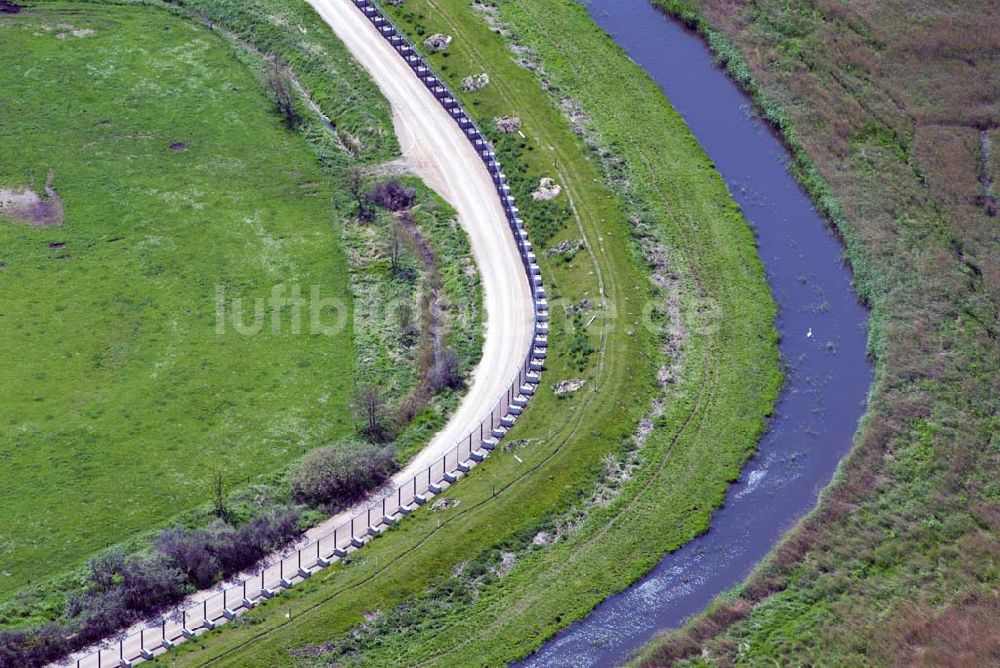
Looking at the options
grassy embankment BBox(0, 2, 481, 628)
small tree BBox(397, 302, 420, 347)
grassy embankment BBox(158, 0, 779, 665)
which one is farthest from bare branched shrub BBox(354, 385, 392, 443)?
grassy embankment BBox(158, 0, 779, 665)

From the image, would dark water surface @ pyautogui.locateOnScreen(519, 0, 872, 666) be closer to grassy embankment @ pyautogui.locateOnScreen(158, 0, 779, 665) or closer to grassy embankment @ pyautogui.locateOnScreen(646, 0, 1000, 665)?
grassy embankment @ pyautogui.locateOnScreen(158, 0, 779, 665)

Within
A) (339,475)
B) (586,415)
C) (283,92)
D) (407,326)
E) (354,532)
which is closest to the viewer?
(354,532)

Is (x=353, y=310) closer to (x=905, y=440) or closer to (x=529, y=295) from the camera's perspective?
(x=529, y=295)

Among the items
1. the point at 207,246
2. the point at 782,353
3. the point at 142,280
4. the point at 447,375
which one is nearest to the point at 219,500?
the point at 447,375

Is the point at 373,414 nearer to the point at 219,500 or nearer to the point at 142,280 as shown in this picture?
the point at 219,500

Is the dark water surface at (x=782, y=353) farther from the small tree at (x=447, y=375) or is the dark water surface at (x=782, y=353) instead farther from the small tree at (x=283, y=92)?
the small tree at (x=283, y=92)

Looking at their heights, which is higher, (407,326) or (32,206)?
(407,326)
